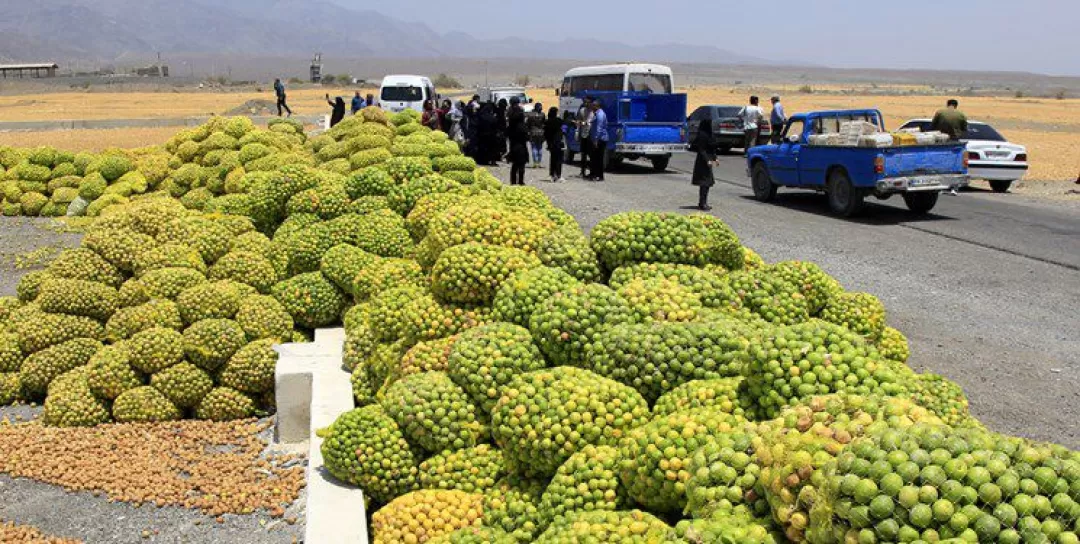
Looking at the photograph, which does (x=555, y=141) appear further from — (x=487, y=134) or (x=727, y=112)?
(x=727, y=112)

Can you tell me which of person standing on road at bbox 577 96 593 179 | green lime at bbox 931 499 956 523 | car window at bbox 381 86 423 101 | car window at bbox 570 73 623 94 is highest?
car window at bbox 570 73 623 94

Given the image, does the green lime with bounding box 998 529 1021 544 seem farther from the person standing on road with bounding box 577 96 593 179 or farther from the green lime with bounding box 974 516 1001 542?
the person standing on road with bounding box 577 96 593 179

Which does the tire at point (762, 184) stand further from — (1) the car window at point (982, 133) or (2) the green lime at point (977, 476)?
(2) the green lime at point (977, 476)

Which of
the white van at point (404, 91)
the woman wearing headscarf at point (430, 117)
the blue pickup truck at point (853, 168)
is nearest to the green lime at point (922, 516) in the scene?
the blue pickup truck at point (853, 168)

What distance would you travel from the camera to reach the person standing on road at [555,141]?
2027 cm

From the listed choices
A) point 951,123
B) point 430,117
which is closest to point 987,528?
point 951,123

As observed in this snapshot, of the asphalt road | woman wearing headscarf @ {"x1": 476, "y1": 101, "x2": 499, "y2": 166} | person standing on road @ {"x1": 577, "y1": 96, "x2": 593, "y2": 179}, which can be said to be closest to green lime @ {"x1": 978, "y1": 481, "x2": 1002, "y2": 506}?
the asphalt road

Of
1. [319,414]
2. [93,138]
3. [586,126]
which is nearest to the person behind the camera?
[319,414]

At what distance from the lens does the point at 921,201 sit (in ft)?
52.9

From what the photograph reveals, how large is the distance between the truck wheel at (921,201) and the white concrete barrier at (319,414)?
1266cm

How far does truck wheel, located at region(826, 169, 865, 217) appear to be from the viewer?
1535 cm

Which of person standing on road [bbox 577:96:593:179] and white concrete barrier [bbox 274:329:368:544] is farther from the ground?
person standing on road [bbox 577:96:593:179]

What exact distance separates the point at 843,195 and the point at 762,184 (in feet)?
8.48

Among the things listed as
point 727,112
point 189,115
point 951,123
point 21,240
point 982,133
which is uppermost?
point 727,112
